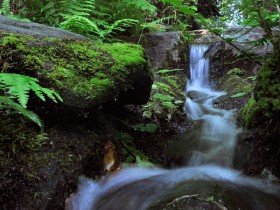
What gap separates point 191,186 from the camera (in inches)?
113

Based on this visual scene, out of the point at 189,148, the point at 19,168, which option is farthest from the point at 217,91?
the point at 19,168

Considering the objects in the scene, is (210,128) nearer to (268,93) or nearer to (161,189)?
(268,93)

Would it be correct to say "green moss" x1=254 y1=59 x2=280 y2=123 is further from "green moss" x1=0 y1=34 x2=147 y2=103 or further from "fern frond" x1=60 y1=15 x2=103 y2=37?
"fern frond" x1=60 y1=15 x2=103 y2=37

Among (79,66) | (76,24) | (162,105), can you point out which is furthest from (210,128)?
(76,24)

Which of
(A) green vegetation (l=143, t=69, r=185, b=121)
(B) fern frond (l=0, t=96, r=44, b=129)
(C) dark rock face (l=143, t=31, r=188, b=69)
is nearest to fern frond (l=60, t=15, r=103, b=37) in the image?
(A) green vegetation (l=143, t=69, r=185, b=121)

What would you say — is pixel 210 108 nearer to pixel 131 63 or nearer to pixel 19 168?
pixel 131 63

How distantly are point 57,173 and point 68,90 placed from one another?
0.83 m

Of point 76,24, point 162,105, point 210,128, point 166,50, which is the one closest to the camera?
point 210,128

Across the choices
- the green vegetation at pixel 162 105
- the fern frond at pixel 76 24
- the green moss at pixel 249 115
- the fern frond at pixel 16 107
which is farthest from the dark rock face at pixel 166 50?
the fern frond at pixel 16 107

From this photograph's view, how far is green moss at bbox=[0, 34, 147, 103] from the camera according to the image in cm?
286

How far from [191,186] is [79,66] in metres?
1.81

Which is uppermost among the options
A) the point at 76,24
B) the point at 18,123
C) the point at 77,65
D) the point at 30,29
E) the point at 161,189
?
the point at 76,24

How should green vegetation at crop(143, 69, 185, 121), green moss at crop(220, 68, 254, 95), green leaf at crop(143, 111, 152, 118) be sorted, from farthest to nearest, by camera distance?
green moss at crop(220, 68, 254, 95)
green vegetation at crop(143, 69, 185, 121)
green leaf at crop(143, 111, 152, 118)

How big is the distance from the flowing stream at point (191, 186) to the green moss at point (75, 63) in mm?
Answer: 1001
